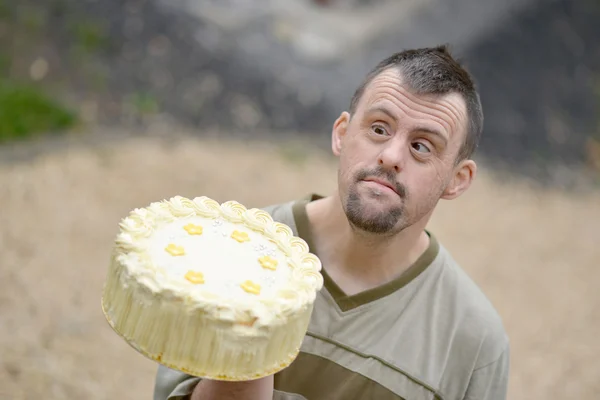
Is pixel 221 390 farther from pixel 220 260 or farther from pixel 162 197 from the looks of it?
pixel 162 197

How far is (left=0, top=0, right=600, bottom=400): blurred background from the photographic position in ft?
14.3

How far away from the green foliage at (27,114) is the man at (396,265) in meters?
3.97

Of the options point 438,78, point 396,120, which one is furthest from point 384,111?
point 438,78

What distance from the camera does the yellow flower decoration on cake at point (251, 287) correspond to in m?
1.61

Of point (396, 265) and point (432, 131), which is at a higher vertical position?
point (432, 131)

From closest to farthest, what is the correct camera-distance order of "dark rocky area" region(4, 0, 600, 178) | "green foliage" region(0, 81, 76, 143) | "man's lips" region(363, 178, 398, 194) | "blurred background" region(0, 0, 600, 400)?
"man's lips" region(363, 178, 398, 194), "blurred background" region(0, 0, 600, 400), "green foliage" region(0, 81, 76, 143), "dark rocky area" region(4, 0, 600, 178)

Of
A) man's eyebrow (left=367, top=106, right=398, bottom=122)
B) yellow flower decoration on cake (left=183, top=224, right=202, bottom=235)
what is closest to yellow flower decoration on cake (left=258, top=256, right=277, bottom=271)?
yellow flower decoration on cake (left=183, top=224, right=202, bottom=235)

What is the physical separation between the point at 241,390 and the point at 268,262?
29 centimetres

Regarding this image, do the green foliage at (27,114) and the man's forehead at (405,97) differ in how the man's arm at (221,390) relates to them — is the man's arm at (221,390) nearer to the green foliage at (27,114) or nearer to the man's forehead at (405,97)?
the man's forehead at (405,97)

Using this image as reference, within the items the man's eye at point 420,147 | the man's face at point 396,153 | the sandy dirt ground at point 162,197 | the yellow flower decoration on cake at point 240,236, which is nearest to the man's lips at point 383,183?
the man's face at point 396,153

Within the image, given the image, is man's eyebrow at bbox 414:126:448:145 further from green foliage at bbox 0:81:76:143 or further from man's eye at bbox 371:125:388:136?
green foliage at bbox 0:81:76:143

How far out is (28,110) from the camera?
5.86m

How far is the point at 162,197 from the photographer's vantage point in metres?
5.21

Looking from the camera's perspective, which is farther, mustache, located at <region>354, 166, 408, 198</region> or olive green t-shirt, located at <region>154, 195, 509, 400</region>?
olive green t-shirt, located at <region>154, 195, 509, 400</region>
